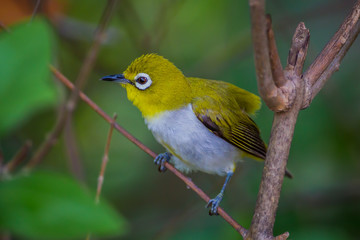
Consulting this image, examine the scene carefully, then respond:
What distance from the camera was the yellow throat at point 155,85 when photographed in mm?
3057

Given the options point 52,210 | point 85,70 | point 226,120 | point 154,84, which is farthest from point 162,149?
point 52,210

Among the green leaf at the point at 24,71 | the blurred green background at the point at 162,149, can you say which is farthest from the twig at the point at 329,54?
the blurred green background at the point at 162,149

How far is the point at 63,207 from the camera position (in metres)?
1.09

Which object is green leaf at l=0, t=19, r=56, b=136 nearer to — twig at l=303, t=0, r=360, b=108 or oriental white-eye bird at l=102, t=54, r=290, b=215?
twig at l=303, t=0, r=360, b=108

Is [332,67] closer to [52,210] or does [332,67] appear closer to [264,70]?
[264,70]

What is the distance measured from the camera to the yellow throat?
3057 mm

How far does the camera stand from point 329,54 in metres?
1.98

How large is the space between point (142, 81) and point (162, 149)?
5.49ft

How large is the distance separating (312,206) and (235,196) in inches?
36.6

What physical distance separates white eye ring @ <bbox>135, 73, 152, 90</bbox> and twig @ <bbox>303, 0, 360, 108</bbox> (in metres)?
1.32

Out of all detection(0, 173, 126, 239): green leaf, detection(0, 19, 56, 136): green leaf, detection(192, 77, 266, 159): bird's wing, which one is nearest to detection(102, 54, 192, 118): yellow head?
detection(192, 77, 266, 159): bird's wing

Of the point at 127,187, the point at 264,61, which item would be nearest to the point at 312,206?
the point at 127,187

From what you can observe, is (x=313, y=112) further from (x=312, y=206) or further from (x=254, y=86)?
(x=312, y=206)

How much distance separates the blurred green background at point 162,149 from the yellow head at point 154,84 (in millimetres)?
490
